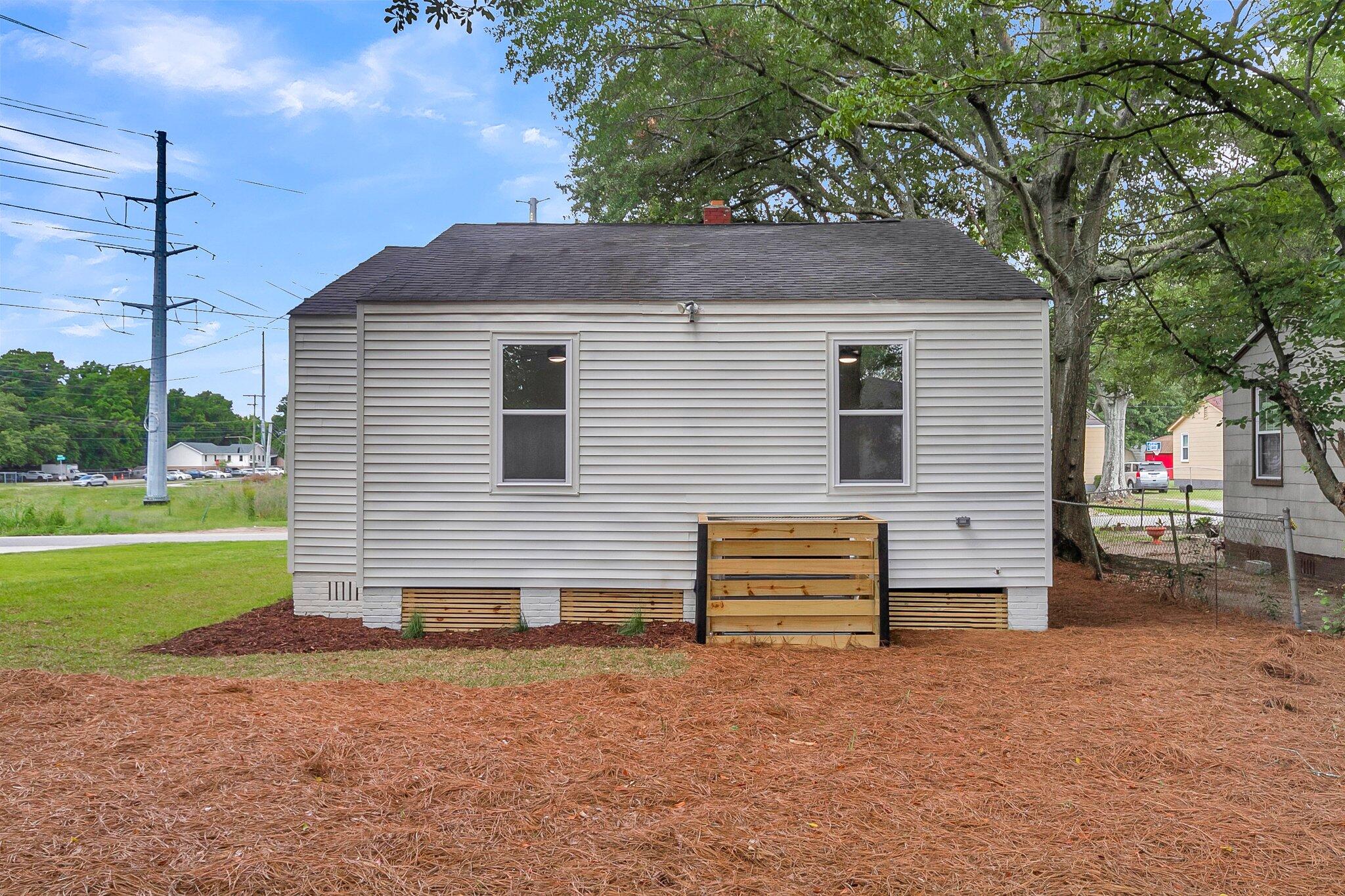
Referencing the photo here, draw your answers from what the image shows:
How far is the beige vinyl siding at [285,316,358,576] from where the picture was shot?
8258mm

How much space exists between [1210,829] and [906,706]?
6.05 feet

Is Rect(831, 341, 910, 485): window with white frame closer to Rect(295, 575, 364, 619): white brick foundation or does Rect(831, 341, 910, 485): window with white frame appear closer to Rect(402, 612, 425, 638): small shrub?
Rect(402, 612, 425, 638): small shrub

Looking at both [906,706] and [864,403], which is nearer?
[906,706]

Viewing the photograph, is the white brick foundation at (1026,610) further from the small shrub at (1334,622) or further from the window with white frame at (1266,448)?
the window with white frame at (1266,448)

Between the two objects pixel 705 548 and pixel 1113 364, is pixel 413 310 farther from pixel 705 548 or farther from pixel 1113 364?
pixel 1113 364

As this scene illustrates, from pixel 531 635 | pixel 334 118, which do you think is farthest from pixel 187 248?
pixel 531 635

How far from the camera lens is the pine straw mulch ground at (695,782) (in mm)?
2756

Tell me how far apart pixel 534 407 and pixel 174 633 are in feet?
13.3

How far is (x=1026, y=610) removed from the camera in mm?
7348

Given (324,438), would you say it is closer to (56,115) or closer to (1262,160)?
(1262,160)

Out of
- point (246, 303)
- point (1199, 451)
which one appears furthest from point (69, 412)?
point (1199, 451)

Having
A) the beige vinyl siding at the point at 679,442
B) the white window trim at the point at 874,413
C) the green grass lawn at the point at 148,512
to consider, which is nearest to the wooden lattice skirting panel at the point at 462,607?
the beige vinyl siding at the point at 679,442

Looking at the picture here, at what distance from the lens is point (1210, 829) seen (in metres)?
3.10

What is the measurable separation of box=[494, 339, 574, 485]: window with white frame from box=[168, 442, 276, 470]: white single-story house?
88.5 meters
